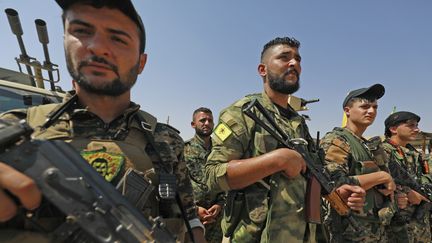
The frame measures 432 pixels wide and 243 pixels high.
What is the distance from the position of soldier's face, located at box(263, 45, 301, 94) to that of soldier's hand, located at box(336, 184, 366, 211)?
1060mm

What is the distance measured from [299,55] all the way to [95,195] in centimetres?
199

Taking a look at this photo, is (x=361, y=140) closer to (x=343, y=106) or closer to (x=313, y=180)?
(x=343, y=106)

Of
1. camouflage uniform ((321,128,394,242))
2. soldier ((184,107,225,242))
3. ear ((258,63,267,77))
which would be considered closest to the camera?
ear ((258,63,267,77))

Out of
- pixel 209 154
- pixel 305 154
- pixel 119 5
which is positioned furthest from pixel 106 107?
pixel 305 154

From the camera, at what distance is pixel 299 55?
2564 mm

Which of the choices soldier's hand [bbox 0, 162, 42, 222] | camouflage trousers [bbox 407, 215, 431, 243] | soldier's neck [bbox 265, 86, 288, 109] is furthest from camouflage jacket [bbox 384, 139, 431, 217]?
soldier's hand [bbox 0, 162, 42, 222]

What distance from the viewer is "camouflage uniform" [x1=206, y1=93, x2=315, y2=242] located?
2039 millimetres

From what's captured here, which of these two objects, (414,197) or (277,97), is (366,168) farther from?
(414,197)

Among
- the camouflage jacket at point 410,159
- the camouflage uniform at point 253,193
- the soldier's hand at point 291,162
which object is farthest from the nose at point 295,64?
the camouflage jacket at point 410,159

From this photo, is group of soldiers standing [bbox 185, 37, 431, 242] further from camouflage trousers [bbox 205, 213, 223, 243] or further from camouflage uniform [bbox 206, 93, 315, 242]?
camouflage trousers [bbox 205, 213, 223, 243]

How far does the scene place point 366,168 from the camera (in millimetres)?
3445

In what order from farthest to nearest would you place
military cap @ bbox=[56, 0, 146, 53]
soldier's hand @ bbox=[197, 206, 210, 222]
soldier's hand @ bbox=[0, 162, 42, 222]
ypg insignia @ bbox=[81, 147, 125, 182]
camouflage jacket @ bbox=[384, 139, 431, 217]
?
camouflage jacket @ bbox=[384, 139, 431, 217] → soldier's hand @ bbox=[197, 206, 210, 222] → military cap @ bbox=[56, 0, 146, 53] → ypg insignia @ bbox=[81, 147, 125, 182] → soldier's hand @ bbox=[0, 162, 42, 222]

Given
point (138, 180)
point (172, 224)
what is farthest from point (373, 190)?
point (138, 180)

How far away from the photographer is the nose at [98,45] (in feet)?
4.24
